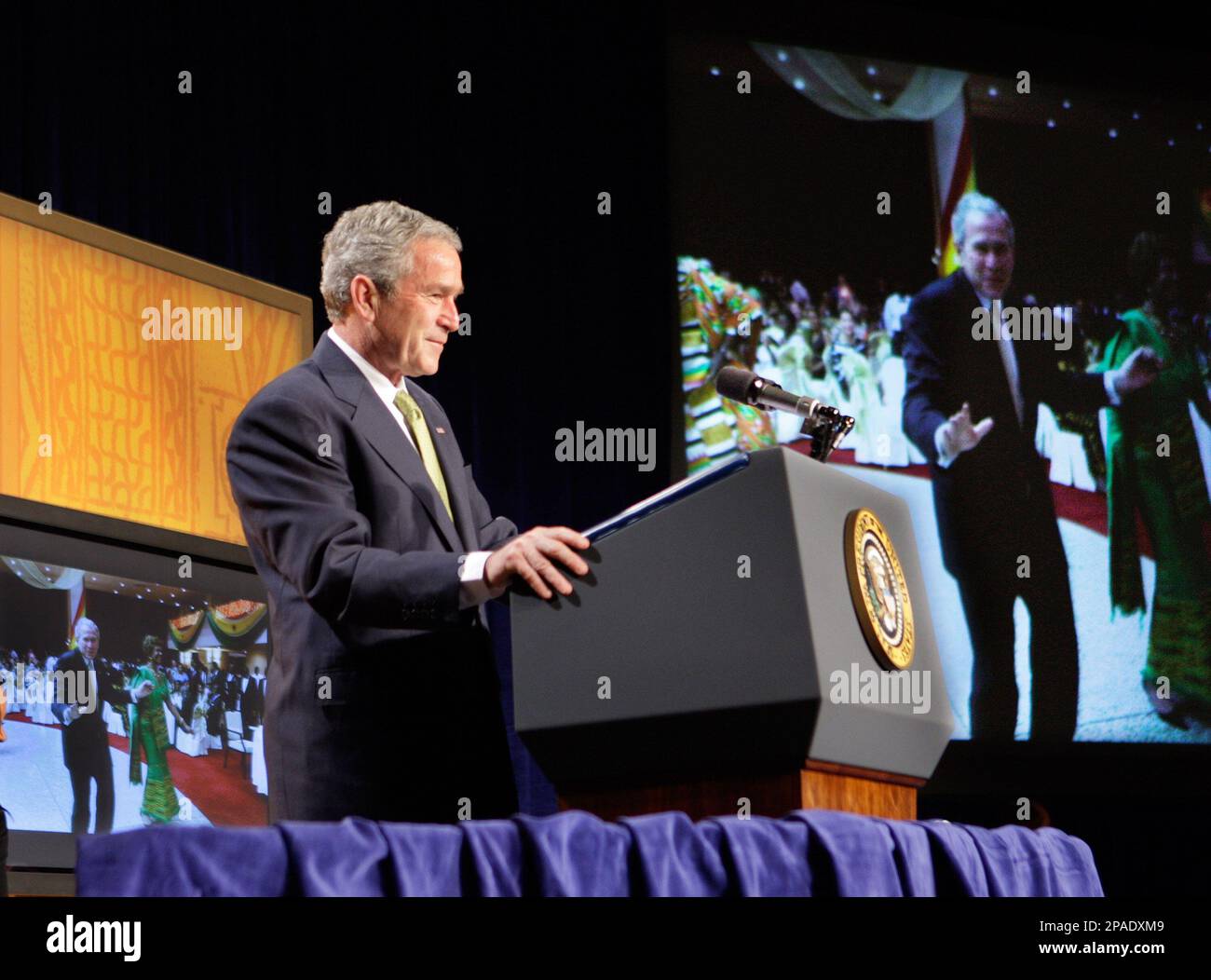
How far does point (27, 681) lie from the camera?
10.6 ft

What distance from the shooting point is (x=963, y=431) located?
4609 millimetres

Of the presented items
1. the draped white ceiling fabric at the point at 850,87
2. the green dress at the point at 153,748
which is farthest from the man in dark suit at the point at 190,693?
the draped white ceiling fabric at the point at 850,87

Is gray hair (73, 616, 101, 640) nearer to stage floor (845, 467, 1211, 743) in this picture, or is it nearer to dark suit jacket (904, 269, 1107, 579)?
stage floor (845, 467, 1211, 743)

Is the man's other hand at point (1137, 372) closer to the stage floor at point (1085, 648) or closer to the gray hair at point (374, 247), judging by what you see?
the stage floor at point (1085, 648)

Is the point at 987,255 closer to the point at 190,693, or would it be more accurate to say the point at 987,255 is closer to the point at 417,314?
the point at 190,693

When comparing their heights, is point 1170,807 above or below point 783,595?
below

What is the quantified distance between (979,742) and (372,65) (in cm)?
289

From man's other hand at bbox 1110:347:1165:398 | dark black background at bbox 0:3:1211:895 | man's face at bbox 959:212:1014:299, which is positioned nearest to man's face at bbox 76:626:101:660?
dark black background at bbox 0:3:1211:895

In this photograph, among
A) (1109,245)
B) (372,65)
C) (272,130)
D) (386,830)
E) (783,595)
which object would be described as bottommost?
(386,830)

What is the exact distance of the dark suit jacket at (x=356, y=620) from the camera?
1642 mm

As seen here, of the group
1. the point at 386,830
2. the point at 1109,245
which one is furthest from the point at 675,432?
the point at 386,830

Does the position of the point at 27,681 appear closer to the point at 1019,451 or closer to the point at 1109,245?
the point at 1019,451

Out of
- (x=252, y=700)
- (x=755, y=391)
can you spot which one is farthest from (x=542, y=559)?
(x=252, y=700)

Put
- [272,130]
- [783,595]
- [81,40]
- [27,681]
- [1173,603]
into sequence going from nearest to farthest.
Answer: [783,595]
[27,681]
[81,40]
[272,130]
[1173,603]
